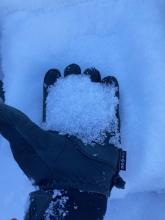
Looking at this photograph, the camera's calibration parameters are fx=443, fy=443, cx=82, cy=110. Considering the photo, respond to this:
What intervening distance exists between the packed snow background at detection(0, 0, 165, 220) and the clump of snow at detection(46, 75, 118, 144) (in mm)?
47

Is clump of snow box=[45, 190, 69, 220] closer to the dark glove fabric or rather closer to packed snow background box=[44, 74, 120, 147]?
the dark glove fabric

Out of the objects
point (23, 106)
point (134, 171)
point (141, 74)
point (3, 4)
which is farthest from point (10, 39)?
point (134, 171)

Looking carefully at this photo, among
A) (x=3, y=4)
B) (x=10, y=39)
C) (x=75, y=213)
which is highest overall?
(x=3, y=4)

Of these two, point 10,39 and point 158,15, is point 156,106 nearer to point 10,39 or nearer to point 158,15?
point 158,15

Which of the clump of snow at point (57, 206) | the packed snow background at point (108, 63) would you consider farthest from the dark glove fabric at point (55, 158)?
the packed snow background at point (108, 63)

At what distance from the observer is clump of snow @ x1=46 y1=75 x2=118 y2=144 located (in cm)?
122

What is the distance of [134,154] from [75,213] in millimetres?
270

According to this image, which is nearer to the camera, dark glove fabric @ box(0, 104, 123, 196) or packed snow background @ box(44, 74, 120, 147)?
dark glove fabric @ box(0, 104, 123, 196)

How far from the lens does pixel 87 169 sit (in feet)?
3.69

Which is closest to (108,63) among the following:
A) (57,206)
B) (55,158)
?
(55,158)

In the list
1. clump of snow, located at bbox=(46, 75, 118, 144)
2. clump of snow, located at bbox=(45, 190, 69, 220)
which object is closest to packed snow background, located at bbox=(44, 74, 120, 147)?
clump of snow, located at bbox=(46, 75, 118, 144)

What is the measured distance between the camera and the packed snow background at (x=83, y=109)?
1223 mm

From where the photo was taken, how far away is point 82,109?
48.6 inches

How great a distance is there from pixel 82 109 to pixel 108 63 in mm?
168
